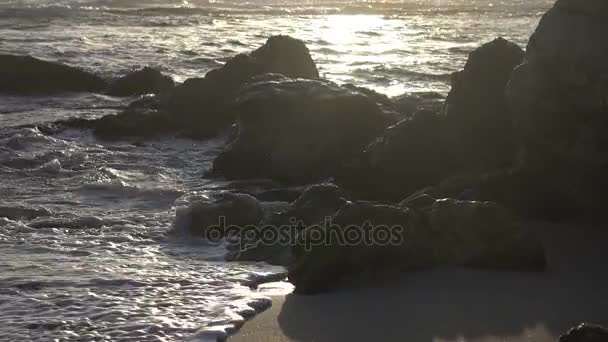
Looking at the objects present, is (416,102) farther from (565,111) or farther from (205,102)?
(565,111)

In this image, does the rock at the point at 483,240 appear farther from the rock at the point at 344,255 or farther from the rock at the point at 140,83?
the rock at the point at 140,83

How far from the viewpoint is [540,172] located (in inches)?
318

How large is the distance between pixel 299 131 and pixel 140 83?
7.13 m

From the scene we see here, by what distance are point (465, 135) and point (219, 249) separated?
114 inches

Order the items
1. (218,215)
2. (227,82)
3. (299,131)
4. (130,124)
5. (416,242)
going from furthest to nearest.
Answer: (227,82)
(130,124)
(299,131)
(218,215)
(416,242)

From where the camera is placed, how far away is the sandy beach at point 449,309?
5.54 meters

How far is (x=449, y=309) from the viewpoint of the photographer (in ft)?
19.3

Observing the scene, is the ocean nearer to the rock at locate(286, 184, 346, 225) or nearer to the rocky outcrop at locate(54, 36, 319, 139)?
the rocky outcrop at locate(54, 36, 319, 139)

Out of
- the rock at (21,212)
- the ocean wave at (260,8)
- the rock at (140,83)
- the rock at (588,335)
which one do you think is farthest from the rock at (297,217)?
the ocean wave at (260,8)

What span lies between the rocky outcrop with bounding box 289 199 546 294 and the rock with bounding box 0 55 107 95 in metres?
11.3

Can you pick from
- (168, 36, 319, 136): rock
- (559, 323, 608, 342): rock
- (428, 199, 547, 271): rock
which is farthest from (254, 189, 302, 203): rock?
(559, 323, 608, 342): rock

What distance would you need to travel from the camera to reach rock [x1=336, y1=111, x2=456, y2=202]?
887cm

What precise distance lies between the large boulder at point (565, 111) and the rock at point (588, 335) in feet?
12.2

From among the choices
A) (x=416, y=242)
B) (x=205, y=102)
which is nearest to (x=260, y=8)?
(x=205, y=102)
